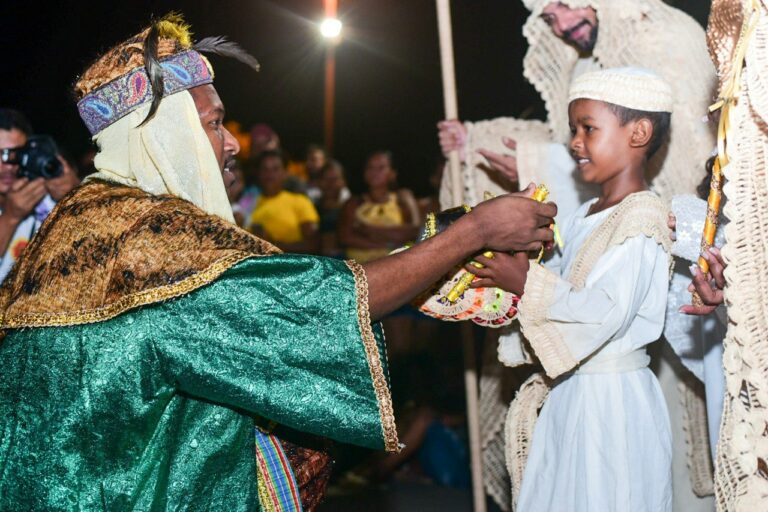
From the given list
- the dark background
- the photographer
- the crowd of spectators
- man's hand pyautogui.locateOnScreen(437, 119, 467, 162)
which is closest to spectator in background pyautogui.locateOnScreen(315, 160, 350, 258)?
the crowd of spectators

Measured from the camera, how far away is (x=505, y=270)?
2.71m

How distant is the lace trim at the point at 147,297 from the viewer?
78.8 inches

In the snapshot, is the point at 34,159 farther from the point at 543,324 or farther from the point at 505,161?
the point at 543,324

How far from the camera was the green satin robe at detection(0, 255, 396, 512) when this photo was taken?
2029 millimetres

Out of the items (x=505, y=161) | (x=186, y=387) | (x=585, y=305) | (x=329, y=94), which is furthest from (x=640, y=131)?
(x=329, y=94)

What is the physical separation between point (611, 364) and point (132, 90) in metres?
1.69

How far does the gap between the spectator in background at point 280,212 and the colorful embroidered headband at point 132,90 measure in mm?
5441

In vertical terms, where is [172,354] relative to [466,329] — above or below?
above

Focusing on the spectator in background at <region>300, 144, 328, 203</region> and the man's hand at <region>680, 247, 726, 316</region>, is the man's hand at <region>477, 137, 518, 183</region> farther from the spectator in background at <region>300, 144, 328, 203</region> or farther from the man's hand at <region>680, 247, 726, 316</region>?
the spectator in background at <region>300, 144, 328, 203</region>

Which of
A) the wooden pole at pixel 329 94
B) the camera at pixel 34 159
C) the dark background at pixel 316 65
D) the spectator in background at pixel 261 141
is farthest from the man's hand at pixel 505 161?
the wooden pole at pixel 329 94

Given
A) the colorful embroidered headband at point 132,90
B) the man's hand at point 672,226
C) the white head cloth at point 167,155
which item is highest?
the colorful embroidered headband at point 132,90

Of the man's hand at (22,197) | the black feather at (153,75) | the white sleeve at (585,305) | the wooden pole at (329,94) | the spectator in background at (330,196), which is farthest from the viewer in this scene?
the wooden pole at (329,94)

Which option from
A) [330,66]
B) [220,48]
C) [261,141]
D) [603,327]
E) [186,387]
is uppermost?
[330,66]

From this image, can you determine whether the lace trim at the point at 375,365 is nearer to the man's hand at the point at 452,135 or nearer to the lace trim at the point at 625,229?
the lace trim at the point at 625,229
